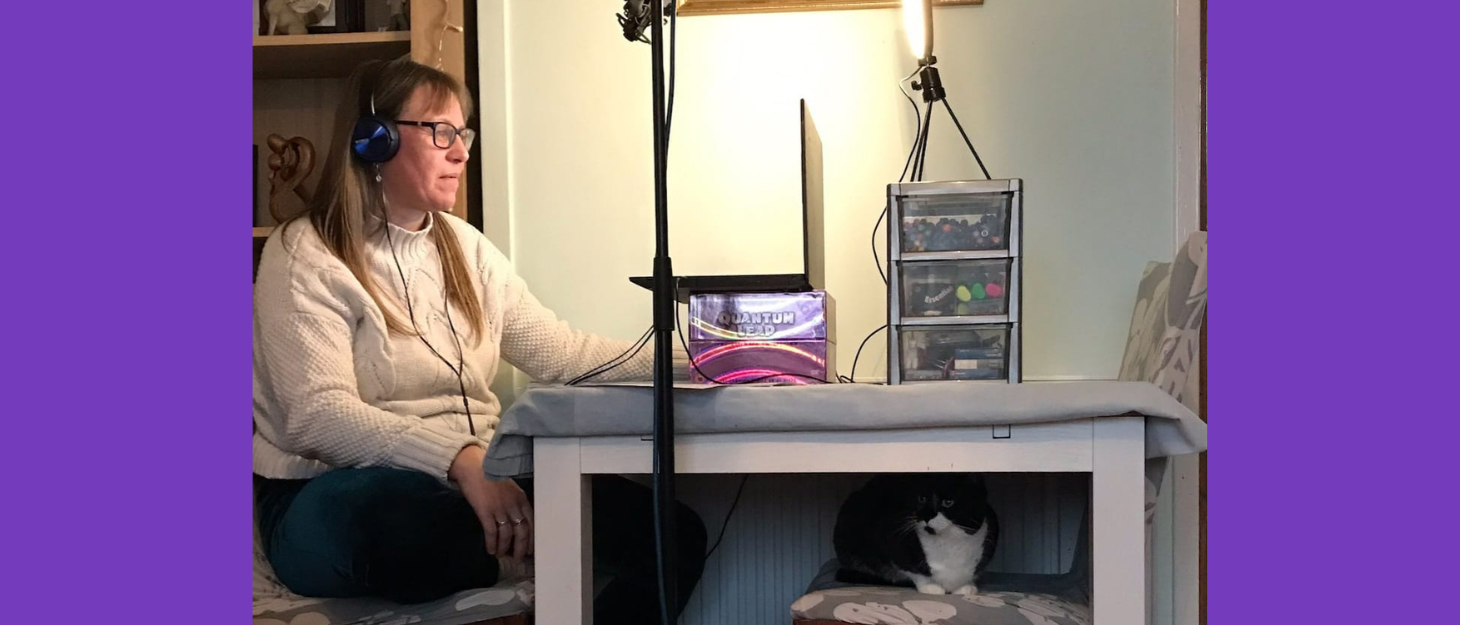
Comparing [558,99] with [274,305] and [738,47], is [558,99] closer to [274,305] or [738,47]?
[738,47]

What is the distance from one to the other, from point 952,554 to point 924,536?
0.13ft

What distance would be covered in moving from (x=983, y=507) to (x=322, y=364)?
884mm

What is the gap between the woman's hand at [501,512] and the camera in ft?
4.75

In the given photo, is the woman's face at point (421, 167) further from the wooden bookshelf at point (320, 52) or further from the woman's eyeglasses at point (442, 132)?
the wooden bookshelf at point (320, 52)

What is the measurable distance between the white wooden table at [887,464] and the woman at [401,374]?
0.22m

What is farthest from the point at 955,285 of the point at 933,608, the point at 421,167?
the point at 421,167

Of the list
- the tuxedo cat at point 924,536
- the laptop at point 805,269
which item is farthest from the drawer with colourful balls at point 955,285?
the tuxedo cat at point 924,536

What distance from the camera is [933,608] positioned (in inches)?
52.0

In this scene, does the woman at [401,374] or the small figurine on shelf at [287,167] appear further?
the small figurine on shelf at [287,167]

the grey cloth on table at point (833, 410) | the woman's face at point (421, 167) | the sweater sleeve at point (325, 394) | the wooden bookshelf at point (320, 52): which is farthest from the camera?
the wooden bookshelf at point (320, 52)

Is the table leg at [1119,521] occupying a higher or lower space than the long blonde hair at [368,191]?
lower

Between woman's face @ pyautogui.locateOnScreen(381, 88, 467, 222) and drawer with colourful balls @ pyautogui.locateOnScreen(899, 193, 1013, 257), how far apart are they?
86 centimetres

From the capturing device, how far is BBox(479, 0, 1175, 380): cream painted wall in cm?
199

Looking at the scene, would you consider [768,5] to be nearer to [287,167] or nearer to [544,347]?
[544,347]
